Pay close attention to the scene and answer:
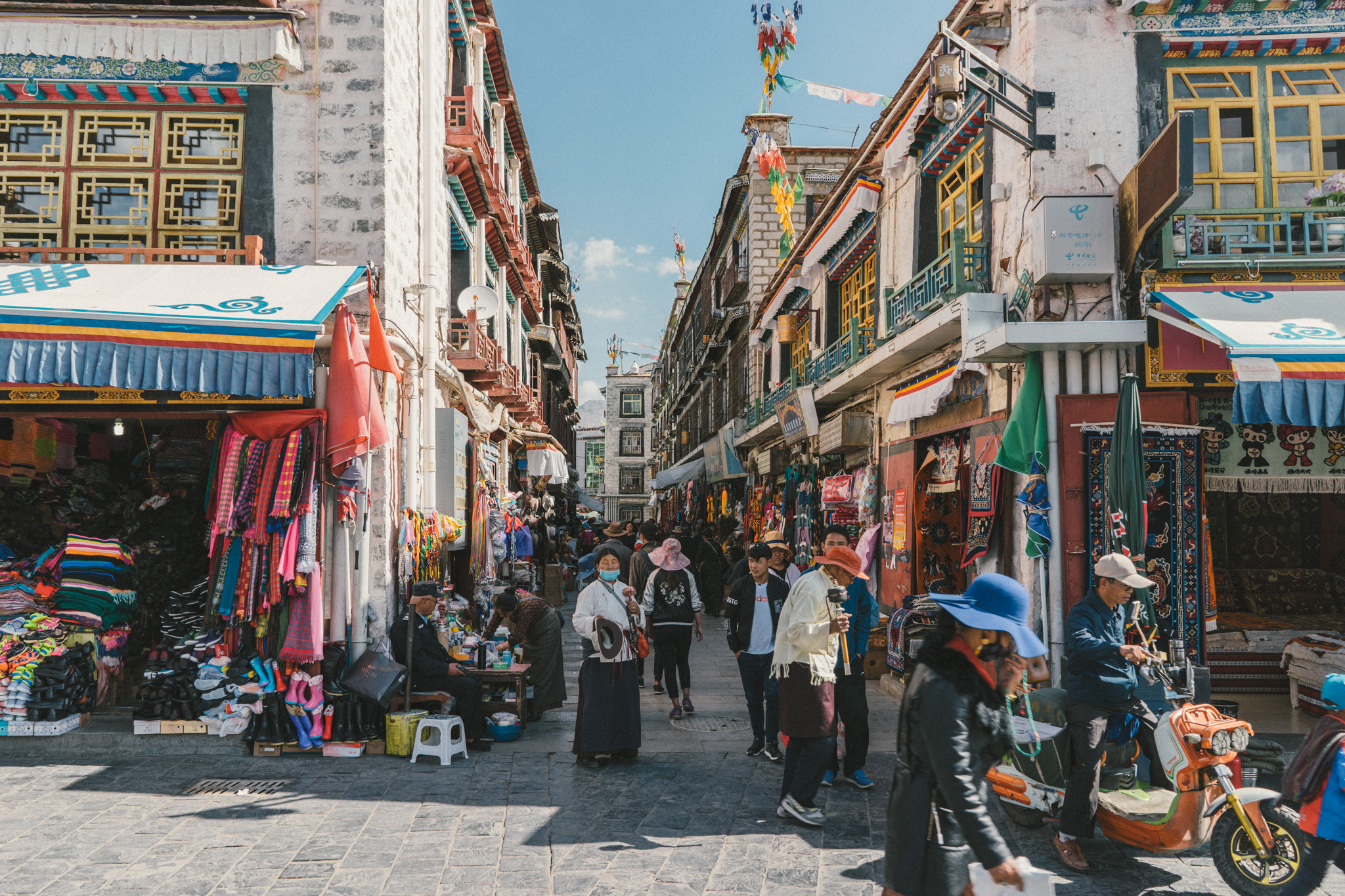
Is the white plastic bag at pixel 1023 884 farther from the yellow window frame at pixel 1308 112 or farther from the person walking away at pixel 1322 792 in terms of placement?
the yellow window frame at pixel 1308 112

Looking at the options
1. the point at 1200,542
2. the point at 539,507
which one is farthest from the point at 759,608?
the point at 539,507

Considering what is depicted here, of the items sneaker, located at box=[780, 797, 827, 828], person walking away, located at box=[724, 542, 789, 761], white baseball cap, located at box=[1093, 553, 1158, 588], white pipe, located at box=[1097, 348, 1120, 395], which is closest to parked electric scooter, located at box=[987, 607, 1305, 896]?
white baseball cap, located at box=[1093, 553, 1158, 588]

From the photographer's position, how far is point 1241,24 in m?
7.83

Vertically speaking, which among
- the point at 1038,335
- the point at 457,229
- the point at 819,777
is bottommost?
the point at 819,777

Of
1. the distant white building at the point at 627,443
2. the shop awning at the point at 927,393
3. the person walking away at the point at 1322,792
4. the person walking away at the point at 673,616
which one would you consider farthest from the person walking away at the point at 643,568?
the distant white building at the point at 627,443

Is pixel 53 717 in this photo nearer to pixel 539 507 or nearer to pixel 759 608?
pixel 759 608

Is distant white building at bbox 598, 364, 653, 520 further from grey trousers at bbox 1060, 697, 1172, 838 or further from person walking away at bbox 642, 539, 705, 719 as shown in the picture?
grey trousers at bbox 1060, 697, 1172, 838

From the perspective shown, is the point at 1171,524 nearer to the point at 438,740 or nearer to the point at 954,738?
the point at 954,738

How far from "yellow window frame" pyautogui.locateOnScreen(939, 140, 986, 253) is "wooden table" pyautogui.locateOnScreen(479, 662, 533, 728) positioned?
6.12 m

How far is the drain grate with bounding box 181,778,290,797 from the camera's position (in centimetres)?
630

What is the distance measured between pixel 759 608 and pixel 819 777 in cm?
200

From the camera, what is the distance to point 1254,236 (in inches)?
301

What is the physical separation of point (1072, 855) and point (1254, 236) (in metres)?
5.53

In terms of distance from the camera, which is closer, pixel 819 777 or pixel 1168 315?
pixel 819 777
